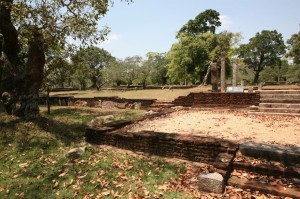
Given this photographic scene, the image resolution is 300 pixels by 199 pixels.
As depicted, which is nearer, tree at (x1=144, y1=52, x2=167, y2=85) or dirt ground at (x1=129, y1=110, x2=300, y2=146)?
dirt ground at (x1=129, y1=110, x2=300, y2=146)

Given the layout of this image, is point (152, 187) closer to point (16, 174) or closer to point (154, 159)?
point (154, 159)

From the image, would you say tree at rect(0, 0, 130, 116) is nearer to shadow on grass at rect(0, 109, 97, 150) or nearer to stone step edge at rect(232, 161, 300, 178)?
shadow on grass at rect(0, 109, 97, 150)

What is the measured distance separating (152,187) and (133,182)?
1.50 ft

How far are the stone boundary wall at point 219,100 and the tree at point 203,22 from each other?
29927 millimetres

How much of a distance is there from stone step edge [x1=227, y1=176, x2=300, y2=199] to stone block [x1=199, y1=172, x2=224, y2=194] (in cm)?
34

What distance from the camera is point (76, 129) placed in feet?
30.0

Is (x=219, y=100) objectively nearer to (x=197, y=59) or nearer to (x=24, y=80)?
(x=24, y=80)

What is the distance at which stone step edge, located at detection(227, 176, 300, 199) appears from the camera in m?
4.04

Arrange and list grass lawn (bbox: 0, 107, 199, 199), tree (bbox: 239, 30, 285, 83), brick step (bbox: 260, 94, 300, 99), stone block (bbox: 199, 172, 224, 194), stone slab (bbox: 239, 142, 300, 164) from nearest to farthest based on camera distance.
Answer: stone block (bbox: 199, 172, 224, 194) → grass lawn (bbox: 0, 107, 199, 199) → stone slab (bbox: 239, 142, 300, 164) → brick step (bbox: 260, 94, 300, 99) → tree (bbox: 239, 30, 285, 83)

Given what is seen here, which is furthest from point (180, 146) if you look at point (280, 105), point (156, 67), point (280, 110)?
point (156, 67)

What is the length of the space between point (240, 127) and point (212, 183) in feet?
15.1

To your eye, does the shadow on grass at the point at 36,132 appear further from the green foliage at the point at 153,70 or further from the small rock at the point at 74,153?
the green foliage at the point at 153,70

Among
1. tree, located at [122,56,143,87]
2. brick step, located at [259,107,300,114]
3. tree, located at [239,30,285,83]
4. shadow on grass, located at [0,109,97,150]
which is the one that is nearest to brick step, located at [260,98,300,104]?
brick step, located at [259,107,300,114]

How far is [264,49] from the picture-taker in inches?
2048
